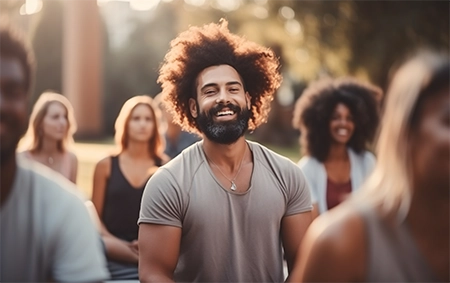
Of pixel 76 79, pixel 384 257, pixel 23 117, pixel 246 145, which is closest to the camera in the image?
pixel 384 257

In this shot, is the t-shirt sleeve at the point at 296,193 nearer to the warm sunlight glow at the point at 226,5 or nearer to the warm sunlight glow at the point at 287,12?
the warm sunlight glow at the point at 287,12

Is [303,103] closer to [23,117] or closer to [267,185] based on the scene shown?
[267,185]

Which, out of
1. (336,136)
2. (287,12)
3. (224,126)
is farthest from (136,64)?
(224,126)

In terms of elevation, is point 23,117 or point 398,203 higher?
point 23,117

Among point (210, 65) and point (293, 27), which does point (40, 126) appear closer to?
point (210, 65)

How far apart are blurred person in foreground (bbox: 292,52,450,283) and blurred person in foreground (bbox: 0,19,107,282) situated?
76cm

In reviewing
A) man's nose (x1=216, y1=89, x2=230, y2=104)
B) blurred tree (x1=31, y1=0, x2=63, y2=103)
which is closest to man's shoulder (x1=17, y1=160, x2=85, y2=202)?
man's nose (x1=216, y1=89, x2=230, y2=104)

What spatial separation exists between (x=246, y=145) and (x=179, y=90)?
2.56 ft

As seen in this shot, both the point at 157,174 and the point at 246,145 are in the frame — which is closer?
the point at 157,174

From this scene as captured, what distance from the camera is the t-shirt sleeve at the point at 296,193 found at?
4.66 m

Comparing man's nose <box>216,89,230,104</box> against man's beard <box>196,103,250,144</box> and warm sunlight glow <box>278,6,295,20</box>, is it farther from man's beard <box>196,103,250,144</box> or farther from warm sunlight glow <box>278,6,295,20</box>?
warm sunlight glow <box>278,6,295,20</box>

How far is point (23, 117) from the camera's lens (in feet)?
8.41

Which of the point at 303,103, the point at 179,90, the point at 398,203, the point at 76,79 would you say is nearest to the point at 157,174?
the point at 179,90

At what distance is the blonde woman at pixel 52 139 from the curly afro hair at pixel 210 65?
294cm
